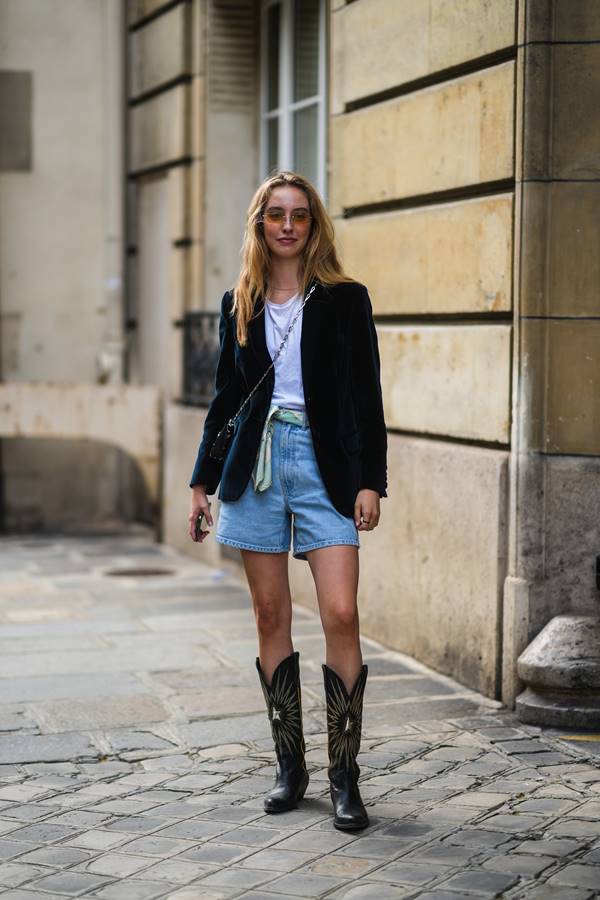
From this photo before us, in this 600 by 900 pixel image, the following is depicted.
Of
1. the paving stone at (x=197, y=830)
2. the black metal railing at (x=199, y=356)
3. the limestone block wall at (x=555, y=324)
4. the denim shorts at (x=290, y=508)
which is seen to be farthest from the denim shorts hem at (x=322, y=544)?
the black metal railing at (x=199, y=356)

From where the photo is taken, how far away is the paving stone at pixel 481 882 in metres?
3.82

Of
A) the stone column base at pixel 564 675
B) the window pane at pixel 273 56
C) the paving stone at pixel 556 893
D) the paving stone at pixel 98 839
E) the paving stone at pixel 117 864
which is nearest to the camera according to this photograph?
the paving stone at pixel 556 893

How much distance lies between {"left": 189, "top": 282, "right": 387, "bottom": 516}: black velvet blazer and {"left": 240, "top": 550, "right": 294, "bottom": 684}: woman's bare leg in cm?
24

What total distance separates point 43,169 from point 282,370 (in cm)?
789

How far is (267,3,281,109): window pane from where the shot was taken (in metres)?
9.69

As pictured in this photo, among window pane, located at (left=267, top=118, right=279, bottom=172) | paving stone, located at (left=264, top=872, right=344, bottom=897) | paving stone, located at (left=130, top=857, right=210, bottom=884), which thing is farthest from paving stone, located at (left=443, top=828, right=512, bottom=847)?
window pane, located at (left=267, top=118, right=279, bottom=172)

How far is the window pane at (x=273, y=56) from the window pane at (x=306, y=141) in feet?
1.95

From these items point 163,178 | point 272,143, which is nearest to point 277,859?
point 272,143

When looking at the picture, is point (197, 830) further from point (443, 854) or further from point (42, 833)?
point (443, 854)

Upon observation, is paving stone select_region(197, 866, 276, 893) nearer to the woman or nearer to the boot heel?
the woman

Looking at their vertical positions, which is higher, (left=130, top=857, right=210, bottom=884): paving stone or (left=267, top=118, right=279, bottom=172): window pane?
Answer: (left=267, top=118, right=279, bottom=172): window pane

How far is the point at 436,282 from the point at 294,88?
3.18 meters

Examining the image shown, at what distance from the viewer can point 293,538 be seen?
454 centimetres

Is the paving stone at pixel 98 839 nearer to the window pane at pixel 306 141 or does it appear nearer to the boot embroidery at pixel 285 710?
the boot embroidery at pixel 285 710
